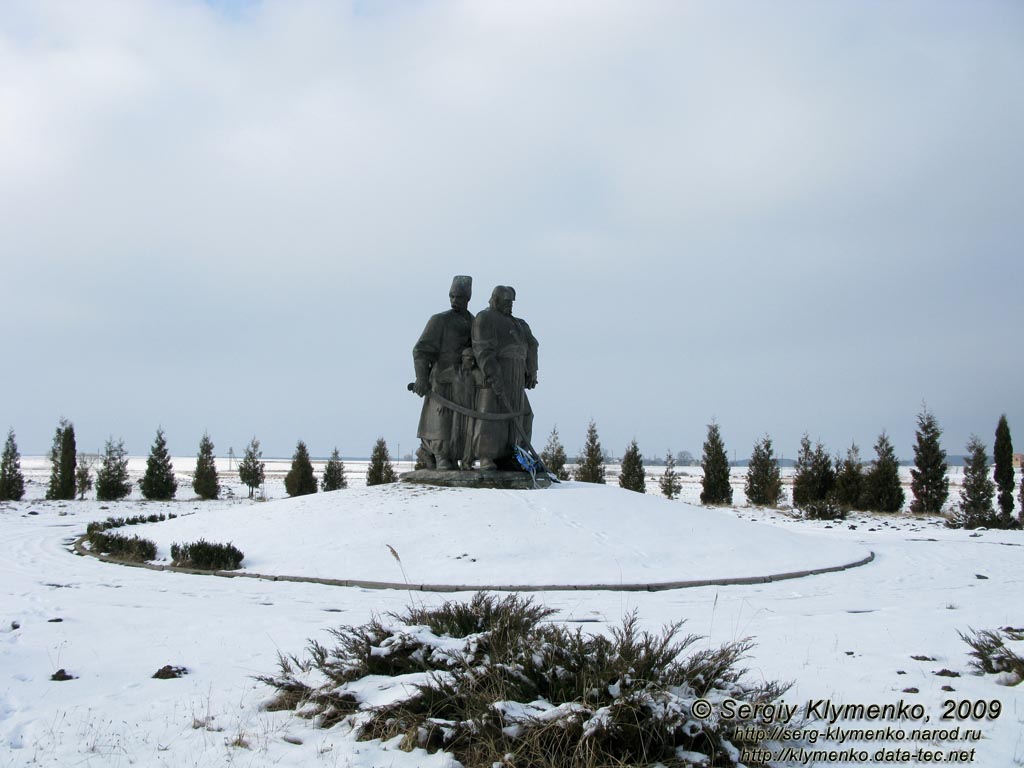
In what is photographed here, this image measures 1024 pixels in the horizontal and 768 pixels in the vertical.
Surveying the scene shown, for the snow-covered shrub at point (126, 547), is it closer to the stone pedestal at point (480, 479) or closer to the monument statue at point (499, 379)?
the stone pedestal at point (480, 479)

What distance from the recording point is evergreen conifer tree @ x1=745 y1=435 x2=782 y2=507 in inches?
1203

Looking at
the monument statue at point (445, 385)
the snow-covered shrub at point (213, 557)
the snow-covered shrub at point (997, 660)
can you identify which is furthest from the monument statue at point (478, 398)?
the snow-covered shrub at point (997, 660)

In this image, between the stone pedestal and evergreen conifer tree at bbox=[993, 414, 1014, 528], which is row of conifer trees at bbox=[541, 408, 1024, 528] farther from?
the stone pedestal

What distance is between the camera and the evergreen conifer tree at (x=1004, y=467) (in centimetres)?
2764

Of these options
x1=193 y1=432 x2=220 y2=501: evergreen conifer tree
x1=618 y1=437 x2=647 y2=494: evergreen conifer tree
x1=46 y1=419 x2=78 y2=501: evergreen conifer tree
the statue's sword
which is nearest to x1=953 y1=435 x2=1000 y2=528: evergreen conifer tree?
x1=618 y1=437 x2=647 y2=494: evergreen conifer tree

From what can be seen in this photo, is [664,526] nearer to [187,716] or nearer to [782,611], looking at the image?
[782,611]

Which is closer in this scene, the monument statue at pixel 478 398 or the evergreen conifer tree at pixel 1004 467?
the monument statue at pixel 478 398

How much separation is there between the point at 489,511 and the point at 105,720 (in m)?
7.31

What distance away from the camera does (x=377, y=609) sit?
724 centimetres

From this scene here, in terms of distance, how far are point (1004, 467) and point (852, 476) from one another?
550 centimetres

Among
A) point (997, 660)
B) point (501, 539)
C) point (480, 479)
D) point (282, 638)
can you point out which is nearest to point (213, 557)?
point (501, 539)

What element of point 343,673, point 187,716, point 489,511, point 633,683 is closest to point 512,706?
point 633,683

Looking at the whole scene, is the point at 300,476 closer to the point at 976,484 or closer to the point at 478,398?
the point at 478,398

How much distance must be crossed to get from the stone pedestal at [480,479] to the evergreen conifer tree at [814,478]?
20285mm
